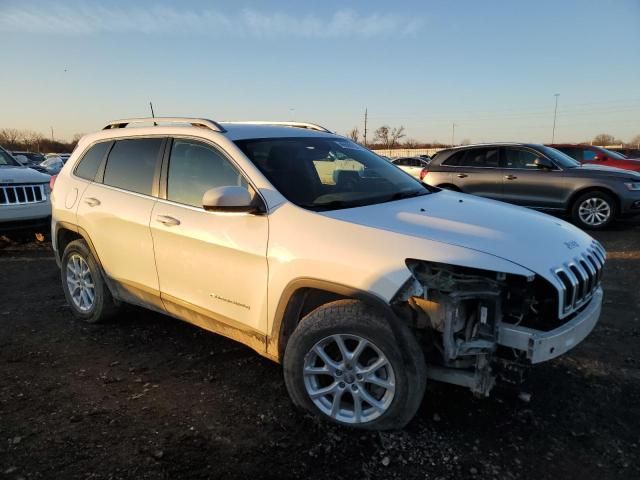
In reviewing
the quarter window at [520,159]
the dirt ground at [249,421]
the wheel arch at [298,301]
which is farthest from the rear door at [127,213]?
the quarter window at [520,159]

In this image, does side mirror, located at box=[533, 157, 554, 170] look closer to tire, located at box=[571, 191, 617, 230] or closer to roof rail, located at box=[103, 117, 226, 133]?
tire, located at box=[571, 191, 617, 230]

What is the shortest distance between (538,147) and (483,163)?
109cm

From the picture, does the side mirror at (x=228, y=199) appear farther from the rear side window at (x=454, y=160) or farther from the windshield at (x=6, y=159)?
the rear side window at (x=454, y=160)

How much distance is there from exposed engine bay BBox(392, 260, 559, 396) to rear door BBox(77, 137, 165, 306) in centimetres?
215

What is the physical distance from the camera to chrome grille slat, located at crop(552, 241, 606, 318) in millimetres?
2545

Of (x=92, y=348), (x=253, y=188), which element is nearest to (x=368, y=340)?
(x=253, y=188)

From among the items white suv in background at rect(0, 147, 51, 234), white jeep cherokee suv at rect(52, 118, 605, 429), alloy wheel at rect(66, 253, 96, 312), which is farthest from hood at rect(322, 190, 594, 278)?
white suv in background at rect(0, 147, 51, 234)

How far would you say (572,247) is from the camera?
290 centimetres

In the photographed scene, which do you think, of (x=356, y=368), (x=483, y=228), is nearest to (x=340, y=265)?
(x=356, y=368)

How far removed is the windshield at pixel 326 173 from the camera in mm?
3162

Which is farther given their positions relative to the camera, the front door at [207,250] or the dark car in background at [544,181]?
the dark car in background at [544,181]

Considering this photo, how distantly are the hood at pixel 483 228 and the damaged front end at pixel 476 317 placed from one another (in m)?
0.13

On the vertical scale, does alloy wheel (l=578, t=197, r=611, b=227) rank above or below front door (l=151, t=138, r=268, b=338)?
below

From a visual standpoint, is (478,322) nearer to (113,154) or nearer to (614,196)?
(113,154)
